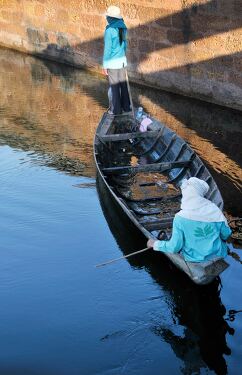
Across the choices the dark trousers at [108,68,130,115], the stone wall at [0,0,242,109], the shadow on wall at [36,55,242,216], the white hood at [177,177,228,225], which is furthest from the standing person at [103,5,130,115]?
the white hood at [177,177,228,225]

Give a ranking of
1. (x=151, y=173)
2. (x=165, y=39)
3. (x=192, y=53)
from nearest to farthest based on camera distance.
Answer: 1. (x=151, y=173)
2. (x=192, y=53)
3. (x=165, y=39)

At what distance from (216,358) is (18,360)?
2.17 m

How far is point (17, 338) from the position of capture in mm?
6738

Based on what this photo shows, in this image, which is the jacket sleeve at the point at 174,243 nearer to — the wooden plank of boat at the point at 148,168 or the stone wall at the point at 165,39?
the wooden plank of boat at the point at 148,168

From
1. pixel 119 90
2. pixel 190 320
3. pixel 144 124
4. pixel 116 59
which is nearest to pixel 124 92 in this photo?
pixel 119 90

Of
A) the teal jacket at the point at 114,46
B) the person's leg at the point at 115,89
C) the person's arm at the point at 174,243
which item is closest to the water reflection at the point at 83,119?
the person's leg at the point at 115,89

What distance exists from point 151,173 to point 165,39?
7574 mm

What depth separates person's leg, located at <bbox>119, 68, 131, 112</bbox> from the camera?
12.4 m

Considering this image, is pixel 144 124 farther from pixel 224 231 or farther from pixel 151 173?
pixel 224 231

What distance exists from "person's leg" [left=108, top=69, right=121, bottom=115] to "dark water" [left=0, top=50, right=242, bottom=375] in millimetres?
1159

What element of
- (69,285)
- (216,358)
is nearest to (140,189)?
(69,285)

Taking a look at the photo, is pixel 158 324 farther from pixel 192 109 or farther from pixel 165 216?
pixel 192 109

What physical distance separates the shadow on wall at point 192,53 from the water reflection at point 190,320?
8.06m

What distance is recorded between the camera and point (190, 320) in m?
7.10
